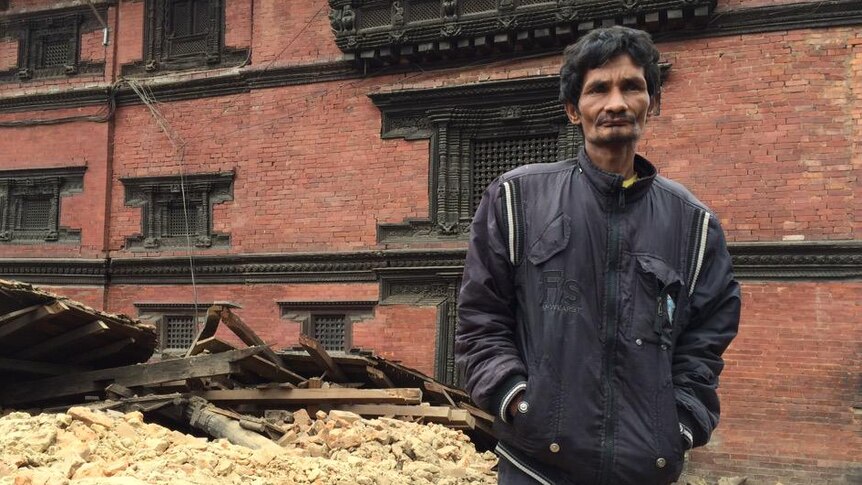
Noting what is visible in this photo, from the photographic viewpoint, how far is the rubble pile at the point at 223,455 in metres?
4.64

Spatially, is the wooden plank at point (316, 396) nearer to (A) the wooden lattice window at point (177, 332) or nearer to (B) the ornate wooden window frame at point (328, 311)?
(B) the ornate wooden window frame at point (328, 311)

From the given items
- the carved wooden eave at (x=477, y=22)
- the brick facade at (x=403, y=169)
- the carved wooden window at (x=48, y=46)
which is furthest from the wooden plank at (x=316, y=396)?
the carved wooden window at (x=48, y=46)

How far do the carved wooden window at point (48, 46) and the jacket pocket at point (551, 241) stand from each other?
13.3 metres

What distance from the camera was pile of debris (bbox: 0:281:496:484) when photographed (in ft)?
16.5

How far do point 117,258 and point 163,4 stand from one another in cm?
453

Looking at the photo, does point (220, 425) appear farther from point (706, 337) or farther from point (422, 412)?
point (706, 337)

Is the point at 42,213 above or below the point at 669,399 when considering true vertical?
above

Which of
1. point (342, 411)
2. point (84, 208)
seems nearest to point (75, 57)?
point (84, 208)

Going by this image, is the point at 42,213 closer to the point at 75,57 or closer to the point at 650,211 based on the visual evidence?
the point at 75,57

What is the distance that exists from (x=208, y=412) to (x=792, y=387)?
665 cm

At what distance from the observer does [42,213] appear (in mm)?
12914

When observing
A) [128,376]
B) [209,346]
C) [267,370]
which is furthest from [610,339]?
[128,376]

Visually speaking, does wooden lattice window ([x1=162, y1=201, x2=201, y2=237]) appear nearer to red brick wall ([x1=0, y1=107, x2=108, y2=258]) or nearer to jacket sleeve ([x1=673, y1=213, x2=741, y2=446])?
red brick wall ([x1=0, y1=107, x2=108, y2=258])

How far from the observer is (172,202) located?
12.3 metres
